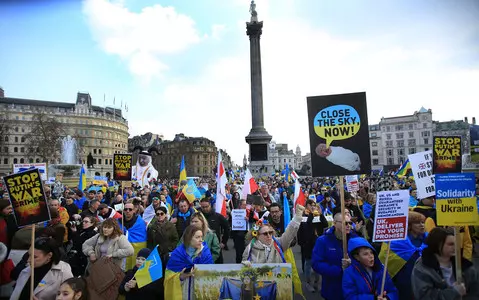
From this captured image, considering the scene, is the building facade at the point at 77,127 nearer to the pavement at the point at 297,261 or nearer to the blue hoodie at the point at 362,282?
the pavement at the point at 297,261

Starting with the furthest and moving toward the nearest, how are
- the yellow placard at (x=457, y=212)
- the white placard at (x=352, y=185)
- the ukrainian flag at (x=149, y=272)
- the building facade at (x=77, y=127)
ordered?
1. the building facade at (x=77, y=127)
2. the white placard at (x=352, y=185)
3. the ukrainian flag at (x=149, y=272)
4. the yellow placard at (x=457, y=212)

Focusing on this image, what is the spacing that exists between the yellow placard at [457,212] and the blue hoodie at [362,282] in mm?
961

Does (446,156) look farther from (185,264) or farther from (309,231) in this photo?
(185,264)

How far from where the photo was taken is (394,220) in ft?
13.4

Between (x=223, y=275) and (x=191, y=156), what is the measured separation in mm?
128073

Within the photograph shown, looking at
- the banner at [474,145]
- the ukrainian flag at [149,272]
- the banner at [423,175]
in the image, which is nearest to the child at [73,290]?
the ukrainian flag at [149,272]

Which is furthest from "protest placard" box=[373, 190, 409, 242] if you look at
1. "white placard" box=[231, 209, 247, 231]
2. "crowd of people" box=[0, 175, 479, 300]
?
"white placard" box=[231, 209, 247, 231]

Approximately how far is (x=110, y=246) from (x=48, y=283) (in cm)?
121

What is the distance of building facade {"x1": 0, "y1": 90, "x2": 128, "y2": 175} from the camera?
102m

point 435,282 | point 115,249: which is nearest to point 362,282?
point 435,282

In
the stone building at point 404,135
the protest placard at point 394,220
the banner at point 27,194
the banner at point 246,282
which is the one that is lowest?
the banner at point 246,282

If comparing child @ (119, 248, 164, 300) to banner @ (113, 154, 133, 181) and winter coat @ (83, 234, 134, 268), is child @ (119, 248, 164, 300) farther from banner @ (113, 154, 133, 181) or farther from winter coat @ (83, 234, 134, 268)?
banner @ (113, 154, 133, 181)

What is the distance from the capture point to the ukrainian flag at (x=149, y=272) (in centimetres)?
434

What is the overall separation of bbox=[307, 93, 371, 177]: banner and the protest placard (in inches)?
37.4
